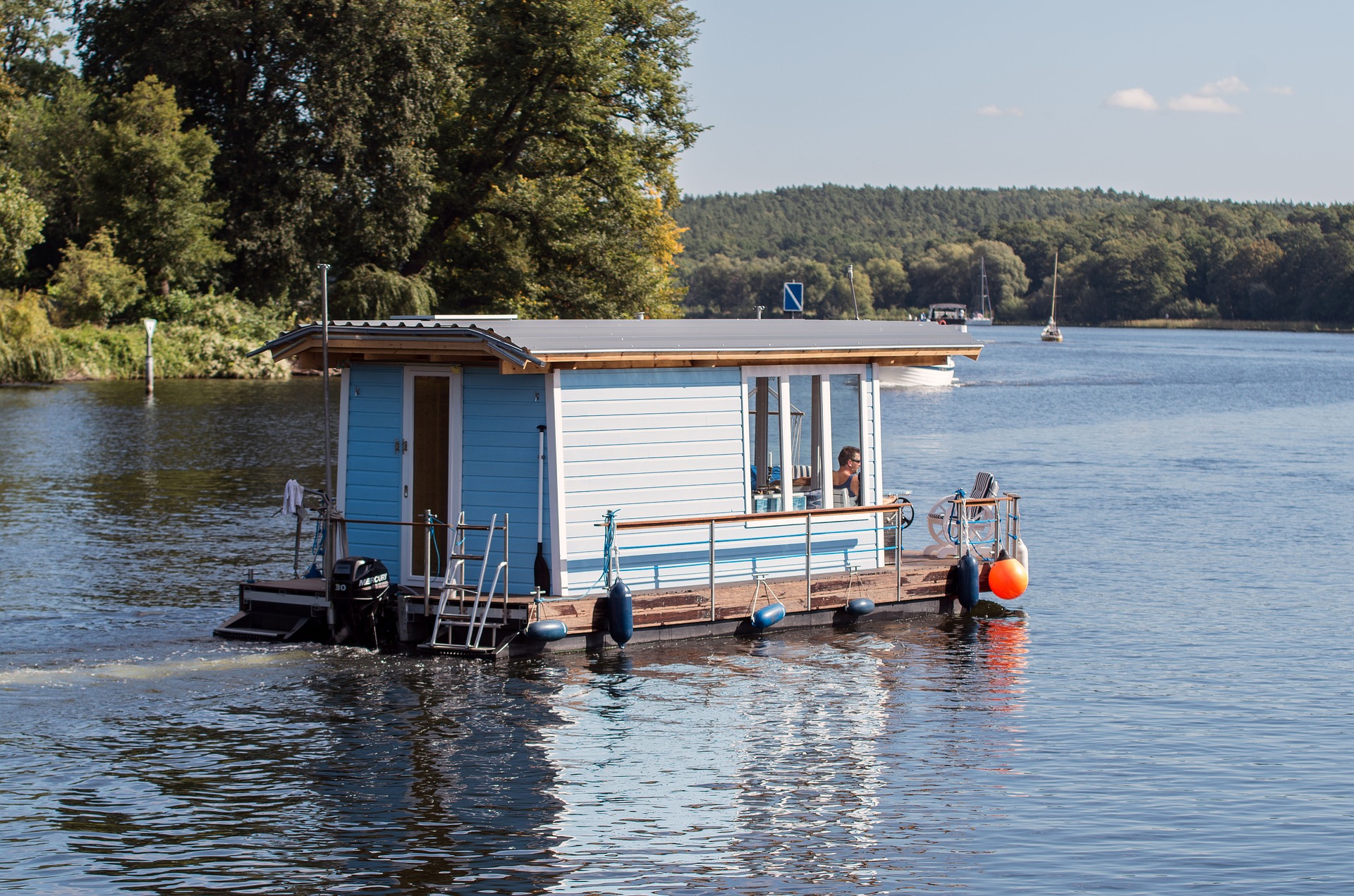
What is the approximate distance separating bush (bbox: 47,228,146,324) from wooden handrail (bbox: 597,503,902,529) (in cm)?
4750

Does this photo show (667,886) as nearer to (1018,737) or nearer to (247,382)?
(1018,737)

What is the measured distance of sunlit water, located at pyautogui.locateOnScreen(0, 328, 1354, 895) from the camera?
33.4ft

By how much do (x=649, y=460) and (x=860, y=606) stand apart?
10.3ft

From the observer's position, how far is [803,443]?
1827cm

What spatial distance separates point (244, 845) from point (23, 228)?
1907 inches

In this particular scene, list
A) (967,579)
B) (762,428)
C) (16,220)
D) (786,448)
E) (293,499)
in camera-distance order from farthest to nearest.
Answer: (16,220) < (762,428) < (967,579) < (786,448) < (293,499)

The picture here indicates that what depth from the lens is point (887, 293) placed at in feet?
650

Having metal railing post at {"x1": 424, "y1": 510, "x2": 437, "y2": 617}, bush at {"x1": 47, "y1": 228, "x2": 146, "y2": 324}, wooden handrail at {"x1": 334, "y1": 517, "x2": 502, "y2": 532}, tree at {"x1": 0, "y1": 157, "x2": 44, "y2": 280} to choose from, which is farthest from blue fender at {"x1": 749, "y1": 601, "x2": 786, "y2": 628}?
bush at {"x1": 47, "y1": 228, "x2": 146, "y2": 324}

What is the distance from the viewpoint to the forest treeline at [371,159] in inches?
2003

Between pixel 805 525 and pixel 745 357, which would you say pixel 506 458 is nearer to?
pixel 745 357

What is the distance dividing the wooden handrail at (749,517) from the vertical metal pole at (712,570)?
0.35ft

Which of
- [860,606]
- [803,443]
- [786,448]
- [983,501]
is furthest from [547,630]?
[983,501]

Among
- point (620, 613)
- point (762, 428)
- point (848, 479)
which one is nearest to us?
point (620, 613)

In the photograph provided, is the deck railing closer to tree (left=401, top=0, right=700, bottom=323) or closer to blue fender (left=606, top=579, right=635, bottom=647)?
blue fender (left=606, top=579, right=635, bottom=647)
